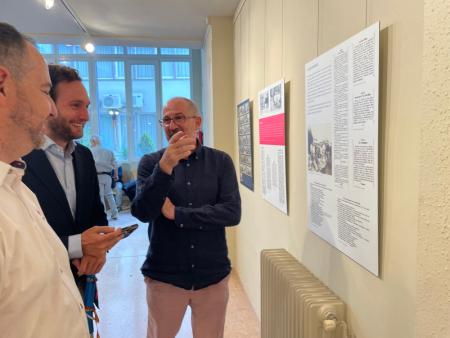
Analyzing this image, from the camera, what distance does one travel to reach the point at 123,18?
4.34 m

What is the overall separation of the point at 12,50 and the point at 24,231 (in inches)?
17.0

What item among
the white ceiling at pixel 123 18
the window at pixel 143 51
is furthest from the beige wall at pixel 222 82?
the window at pixel 143 51

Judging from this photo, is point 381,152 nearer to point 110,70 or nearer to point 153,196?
point 153,196

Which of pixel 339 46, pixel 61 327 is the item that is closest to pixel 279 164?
pixel 339 46

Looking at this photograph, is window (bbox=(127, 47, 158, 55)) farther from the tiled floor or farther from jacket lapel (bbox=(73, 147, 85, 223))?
jacket lapel (bbox=(73, 147, 85, 223))

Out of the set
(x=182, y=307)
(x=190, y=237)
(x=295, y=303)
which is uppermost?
(x=190, y=237)

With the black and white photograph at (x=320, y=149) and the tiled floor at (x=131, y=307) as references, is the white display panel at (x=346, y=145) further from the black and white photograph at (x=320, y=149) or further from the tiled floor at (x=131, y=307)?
the tiled floor at (x=131, y=307)

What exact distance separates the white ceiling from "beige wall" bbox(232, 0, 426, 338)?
5.84 ft

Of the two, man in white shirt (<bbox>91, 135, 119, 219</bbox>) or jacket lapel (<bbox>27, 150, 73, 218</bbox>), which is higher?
jacket lapel (<bbox>27, 150, 73, 218</bbox>)

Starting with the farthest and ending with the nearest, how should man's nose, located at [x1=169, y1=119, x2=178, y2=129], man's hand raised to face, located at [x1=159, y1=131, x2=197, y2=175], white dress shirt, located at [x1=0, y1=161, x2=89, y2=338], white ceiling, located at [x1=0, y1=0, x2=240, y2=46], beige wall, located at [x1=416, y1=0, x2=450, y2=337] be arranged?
white ceiling, located at [x1=0, y1=0, x2=240, y2=46], man's nose, located at [x1=169, y1=119, x2=178, y2=129], man's hand raised to face, located at [x1=159, y1=131, x2=197, y2=175], white dress shirt, located at [x1=0, y1=161, x2=89, y2=338], beige wall, located at [x1=416, y1=0, x2=450, y2=337]

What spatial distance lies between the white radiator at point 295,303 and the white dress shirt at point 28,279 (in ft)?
2.87

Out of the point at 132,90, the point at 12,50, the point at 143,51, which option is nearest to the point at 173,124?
the point at 12,50

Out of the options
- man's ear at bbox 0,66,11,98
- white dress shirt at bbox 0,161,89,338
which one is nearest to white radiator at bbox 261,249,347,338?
white dress shirt at bbox 0,161,89,338

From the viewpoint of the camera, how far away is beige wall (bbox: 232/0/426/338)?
3.31 feet
